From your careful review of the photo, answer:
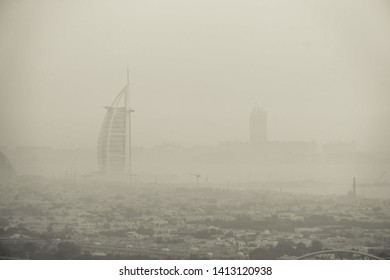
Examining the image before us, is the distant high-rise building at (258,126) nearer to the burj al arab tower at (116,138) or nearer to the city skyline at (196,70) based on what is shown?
the city skyline at (196,70)

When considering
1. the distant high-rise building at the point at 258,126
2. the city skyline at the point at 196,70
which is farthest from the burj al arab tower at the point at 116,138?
the distant high-rise building at the point at 258,126

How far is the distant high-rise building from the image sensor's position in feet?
19.8

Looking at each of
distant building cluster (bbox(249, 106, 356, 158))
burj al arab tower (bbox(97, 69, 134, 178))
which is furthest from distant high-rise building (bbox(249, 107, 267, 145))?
burj al arab tower (bbox(97, 69, 134, 178))

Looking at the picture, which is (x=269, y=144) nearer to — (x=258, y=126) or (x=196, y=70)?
(x=258, y=126)

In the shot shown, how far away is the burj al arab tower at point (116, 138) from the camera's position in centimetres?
611

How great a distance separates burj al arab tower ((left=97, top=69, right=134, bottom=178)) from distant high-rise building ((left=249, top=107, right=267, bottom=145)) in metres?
1.04

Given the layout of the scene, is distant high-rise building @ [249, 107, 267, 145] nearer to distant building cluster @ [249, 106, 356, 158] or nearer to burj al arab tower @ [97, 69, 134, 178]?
distant building cluster @ [249, 106, 356, 158]

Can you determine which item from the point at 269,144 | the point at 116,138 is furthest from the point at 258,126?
the point at 116,138

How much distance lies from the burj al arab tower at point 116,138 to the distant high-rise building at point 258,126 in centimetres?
104

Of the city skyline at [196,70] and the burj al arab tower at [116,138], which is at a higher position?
the city skyline at [196,70]

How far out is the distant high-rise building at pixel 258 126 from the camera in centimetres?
605
